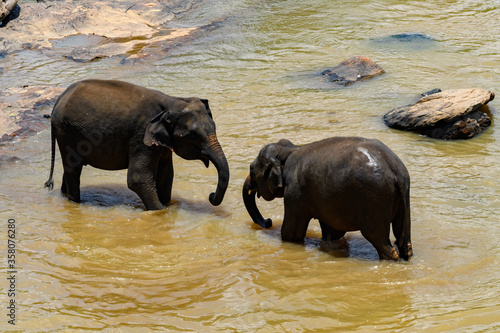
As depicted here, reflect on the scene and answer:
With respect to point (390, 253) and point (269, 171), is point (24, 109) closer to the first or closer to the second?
point (269, 171)

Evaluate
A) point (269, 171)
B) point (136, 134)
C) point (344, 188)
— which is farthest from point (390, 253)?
point (136, 134)

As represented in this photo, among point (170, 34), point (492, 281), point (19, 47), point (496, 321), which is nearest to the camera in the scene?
point (496, 321)

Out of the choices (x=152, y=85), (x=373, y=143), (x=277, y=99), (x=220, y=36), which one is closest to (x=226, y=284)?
(x=373, y=143)

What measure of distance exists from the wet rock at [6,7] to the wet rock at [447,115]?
35.4 feet

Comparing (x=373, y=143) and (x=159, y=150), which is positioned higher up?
(x=373, y=143)

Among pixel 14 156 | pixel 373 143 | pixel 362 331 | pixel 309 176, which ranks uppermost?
pixel 373 143

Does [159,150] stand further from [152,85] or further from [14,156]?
[152,85]

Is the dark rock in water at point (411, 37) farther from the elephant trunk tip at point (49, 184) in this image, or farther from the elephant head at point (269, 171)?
the elephant trunk tip at point (49, 184)

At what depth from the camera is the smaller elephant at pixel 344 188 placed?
5.53m

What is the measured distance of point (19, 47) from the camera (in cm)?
1550

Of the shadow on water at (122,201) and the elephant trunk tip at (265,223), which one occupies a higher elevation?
the elephant trunk tip at (265,223)

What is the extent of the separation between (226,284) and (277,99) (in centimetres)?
671

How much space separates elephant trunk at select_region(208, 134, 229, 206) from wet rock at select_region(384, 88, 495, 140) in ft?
12.9

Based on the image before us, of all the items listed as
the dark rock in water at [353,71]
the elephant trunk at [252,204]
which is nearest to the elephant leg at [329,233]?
the elephant trunk at [252,204]
